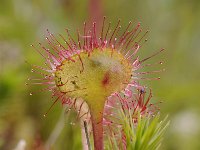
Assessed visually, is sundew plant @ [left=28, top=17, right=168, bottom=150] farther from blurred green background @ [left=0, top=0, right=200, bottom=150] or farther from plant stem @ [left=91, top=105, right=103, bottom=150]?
blurred green background @ [left=0, top=0, right=200, bottom=150]

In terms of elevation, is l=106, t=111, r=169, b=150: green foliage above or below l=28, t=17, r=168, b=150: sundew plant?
below

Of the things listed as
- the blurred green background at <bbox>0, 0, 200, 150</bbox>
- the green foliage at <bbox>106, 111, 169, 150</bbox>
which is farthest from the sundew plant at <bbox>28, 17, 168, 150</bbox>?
the blurred green background at <bbox>0, 0, 200, 150</bbox>

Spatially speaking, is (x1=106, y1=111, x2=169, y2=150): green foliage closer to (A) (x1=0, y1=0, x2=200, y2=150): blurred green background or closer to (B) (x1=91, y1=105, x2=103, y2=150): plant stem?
(B) (x1=91, y1=105, x2=103, y2=150): plant stem

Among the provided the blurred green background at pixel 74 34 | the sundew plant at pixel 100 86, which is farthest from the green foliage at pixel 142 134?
the blurred green background at pixel 74 34

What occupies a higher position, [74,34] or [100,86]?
[74,34]

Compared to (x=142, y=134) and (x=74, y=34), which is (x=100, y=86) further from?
(x=74, y=34)

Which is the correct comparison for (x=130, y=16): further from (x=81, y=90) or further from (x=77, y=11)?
(x=81, y=90)

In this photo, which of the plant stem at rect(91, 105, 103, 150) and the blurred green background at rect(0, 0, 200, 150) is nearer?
the plant stem at rect(91, 105, 103, 150)

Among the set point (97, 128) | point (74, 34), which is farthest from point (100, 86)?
point (74, 34)
